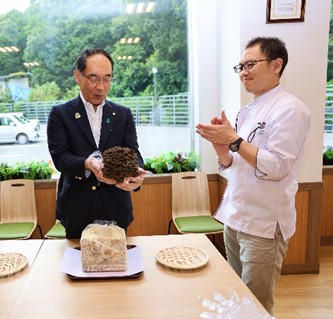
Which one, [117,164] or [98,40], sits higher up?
[98,40]

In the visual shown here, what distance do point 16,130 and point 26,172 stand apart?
0.53 meters

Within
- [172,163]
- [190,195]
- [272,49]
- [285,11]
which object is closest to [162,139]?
[172,163]

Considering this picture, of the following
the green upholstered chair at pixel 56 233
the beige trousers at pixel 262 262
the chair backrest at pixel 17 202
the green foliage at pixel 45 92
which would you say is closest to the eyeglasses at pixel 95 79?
the beige trousers at pixel 262 262

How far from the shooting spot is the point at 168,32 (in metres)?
3.70

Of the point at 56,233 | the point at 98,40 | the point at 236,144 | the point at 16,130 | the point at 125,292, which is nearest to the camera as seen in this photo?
the point at 125,292

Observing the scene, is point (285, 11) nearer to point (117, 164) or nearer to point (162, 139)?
point (162, 139)

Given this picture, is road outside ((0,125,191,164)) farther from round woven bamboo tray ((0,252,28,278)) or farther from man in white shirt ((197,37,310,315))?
round woven bamboo tray ((0,252,28,278))

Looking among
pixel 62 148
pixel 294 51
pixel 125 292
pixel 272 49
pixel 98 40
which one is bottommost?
pixel 125 292

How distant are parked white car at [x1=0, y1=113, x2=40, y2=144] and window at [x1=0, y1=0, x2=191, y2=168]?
0.06m

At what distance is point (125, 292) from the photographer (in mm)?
1217

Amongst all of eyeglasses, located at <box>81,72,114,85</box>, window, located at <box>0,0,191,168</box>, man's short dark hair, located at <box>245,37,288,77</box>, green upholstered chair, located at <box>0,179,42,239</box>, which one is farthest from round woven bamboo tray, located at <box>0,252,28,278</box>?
window, located at <box>0,0,191,168</box>

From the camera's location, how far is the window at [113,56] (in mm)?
3547

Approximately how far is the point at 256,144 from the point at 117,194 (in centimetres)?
75

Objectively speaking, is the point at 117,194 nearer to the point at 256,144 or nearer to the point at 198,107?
the point at 256,144
